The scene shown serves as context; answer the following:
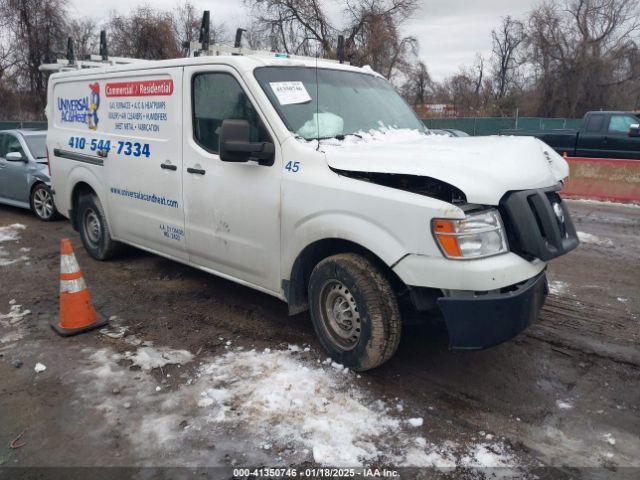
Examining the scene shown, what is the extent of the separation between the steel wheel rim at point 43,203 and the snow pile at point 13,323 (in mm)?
4144

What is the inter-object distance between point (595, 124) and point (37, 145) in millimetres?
13442

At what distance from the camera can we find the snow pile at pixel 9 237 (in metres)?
6.70

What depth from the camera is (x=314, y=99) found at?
414 cm

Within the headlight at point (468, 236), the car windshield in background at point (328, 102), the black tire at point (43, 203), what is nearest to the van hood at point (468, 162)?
the headlight at point (468, 236)

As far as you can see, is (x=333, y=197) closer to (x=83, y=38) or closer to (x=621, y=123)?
(x=621, y=123)

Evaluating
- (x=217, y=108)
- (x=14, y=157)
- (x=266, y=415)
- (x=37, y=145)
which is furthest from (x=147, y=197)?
(x=37, y=145)

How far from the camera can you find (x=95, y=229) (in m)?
6.43

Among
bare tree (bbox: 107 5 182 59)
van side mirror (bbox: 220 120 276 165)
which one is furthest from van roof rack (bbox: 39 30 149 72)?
bare tree (bbox: 107 5 182 59)

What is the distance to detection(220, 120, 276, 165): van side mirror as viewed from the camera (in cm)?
370

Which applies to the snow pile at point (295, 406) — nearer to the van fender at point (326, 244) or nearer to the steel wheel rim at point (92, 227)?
the van fender at point (326, 244)

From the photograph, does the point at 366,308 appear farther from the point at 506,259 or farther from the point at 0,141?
the point at 0,141

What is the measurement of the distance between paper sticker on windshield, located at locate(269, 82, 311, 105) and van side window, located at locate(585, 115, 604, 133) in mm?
12641

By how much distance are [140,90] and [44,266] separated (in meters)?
2.78

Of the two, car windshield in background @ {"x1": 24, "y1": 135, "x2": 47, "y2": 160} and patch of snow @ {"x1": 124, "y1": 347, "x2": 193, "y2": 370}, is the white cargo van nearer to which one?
patch of snow @ {"x1": 124, "y1": 347, "x2": 193, "y2": 370}
